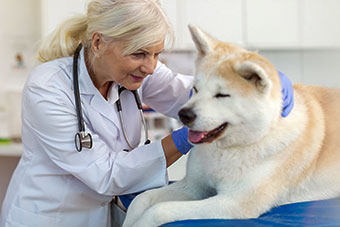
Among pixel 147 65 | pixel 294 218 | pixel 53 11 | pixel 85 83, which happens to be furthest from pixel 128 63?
pixel 53 11

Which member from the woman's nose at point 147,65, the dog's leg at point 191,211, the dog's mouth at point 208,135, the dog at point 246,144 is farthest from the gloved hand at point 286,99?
the woman's nose at point 147,65

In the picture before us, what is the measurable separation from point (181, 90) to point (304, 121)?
0.53m

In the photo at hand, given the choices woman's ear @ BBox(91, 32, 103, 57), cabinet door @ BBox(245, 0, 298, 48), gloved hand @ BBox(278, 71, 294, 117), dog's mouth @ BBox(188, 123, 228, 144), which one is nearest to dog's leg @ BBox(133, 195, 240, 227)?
dog's mouth @ BBox(188, 123, 228, 144)

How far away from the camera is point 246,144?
103 cm

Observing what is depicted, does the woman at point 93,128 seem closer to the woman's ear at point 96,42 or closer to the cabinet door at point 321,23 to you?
the woman's ear at point 96,42

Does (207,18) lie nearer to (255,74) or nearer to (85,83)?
(85,83)

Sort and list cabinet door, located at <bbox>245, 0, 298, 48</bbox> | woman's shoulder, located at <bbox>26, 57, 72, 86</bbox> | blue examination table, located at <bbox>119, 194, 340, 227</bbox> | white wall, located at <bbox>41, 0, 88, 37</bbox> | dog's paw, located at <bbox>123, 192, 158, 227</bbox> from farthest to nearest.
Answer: cabinet door, located at <bbox>245, 0, 298, 48</bbox> → white wall, located at <bbox>41, 0, 88, 37</bbox> → woman's shoulder, located at <bbox>26, 57, 72, 86</bbox> → dog's paw, located at <bbox>123, 192, 158, 227</bbox> → blue examination table, located at <bbox>119, 194, 340, 227</bbox>

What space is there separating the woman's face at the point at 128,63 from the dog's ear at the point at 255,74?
0.33 meters

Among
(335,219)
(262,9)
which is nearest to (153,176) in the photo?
(335,219)

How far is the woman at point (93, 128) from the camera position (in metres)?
1.16

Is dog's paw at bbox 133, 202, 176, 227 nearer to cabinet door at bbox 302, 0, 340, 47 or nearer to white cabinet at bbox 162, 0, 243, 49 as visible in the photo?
white cabinet at bbox 162, 0, 243, 49

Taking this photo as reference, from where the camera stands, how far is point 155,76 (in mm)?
1469

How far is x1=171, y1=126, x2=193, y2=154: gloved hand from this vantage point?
114cm

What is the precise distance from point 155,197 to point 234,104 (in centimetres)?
35
